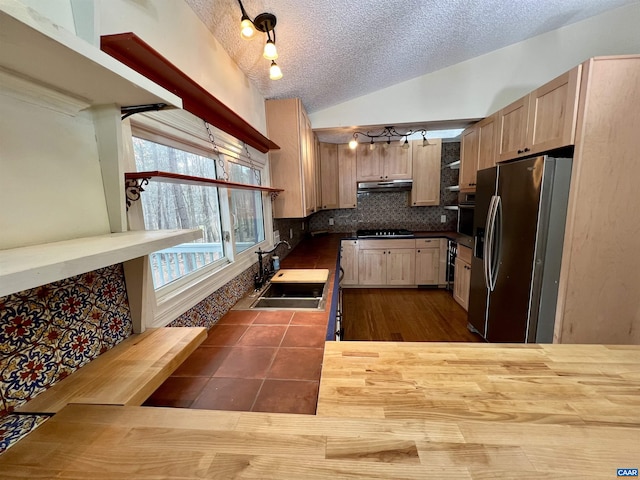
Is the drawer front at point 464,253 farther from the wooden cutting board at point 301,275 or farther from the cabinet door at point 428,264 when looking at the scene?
the wooden cutting board at point 301,275

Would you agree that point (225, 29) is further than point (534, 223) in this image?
No

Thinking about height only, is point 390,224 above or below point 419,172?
below

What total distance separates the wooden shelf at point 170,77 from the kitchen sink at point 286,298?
1.10m

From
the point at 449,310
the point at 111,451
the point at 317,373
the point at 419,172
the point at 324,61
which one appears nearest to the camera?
the point at 111,451

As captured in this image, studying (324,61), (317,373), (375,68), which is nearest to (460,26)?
(375,68)

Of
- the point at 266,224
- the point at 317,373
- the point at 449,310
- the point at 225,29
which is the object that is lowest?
the point at 449,310

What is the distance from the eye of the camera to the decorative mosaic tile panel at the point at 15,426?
498 millimetres

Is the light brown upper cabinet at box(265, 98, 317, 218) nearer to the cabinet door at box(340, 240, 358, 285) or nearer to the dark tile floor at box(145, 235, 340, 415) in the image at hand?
the dark tile floor at box(145, 235, 340, 415)

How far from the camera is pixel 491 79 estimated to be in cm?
259

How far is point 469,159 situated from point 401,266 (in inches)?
68.7

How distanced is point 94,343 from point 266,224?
175 cm

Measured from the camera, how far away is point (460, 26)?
1.90m

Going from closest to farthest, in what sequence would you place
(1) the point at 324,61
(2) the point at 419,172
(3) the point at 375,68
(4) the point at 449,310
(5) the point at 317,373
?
1. (5) the point at 317,373
2. (1) the point at 324,61
3. (3) the point at 375,68
4. (4) the point at 449,310
5. (2) the point at 419,172

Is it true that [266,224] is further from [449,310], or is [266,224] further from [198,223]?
[449,310]
